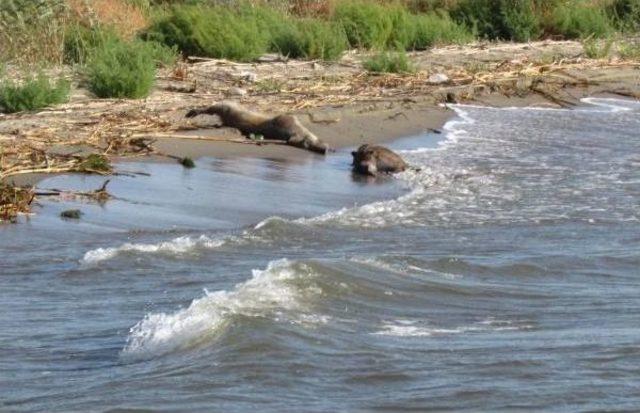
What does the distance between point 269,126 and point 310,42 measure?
8.14 metres

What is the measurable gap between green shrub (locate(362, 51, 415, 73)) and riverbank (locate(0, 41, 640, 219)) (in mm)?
208

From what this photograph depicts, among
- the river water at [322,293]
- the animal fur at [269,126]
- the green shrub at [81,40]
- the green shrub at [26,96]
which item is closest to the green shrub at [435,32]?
the green shrub at [81,40]

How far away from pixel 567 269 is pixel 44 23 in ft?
35.7

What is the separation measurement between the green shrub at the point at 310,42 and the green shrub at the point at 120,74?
580cm

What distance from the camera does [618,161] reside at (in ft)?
53.3

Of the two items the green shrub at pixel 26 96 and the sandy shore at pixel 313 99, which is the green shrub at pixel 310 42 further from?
the green shrub at pixel 26 96

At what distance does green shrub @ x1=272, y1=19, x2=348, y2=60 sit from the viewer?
23250mm

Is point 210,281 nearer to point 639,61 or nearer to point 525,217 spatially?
point 525,217

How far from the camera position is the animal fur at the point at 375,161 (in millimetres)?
14055

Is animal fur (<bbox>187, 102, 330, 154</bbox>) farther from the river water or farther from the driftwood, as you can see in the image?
the driftwood

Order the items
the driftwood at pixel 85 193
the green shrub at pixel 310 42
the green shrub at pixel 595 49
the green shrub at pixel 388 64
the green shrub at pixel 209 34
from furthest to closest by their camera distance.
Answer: the green shrub at pixel 595 49 → the green shrub at pixel 310 42 → the green shrub at pixel 209 34 → the green shrub at pixel 388 64 → the driftwood at pixel 85 193

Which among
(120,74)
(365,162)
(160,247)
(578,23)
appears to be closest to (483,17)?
(578,23)

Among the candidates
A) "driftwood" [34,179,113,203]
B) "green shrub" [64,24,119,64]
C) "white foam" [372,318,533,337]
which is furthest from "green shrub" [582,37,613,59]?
"white foam" [372,318,533,337]

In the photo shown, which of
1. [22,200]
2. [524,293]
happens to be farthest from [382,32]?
[524,293]
